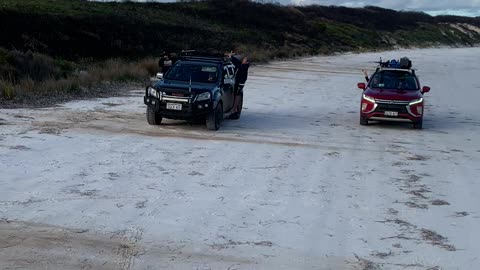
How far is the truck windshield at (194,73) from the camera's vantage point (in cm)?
1603

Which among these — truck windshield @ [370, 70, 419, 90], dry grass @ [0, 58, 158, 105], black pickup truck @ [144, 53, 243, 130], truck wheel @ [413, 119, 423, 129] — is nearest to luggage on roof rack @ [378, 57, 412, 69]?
truck windshield @ [370, 70, 419, 90]

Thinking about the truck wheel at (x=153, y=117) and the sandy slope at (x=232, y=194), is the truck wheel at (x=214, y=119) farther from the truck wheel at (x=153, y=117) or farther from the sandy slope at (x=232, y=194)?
the truck wheel at (x=153, y=117)

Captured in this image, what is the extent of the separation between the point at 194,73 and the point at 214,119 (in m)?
1.51

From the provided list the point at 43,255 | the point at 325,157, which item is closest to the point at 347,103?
the point at 325,157

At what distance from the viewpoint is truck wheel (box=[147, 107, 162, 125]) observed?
50.6 ft

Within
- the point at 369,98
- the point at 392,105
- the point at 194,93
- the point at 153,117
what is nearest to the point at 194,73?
the point at 194,93

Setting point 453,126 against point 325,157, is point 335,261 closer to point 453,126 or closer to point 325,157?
point 325,157

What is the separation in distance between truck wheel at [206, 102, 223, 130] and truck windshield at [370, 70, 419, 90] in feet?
15.9

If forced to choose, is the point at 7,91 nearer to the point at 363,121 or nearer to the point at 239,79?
the point at 239,79

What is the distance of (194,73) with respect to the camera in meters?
16.2

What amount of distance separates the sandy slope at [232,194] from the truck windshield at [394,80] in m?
1.31

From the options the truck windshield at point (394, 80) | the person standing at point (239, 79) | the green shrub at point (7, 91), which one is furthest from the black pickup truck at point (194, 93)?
the green shrub at point (7, 91)

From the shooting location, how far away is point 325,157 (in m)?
12.8

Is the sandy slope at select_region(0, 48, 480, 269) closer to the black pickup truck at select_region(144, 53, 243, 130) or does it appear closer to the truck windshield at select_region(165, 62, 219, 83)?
the black pickup truck at select_region(144, 53, 243, 130)
